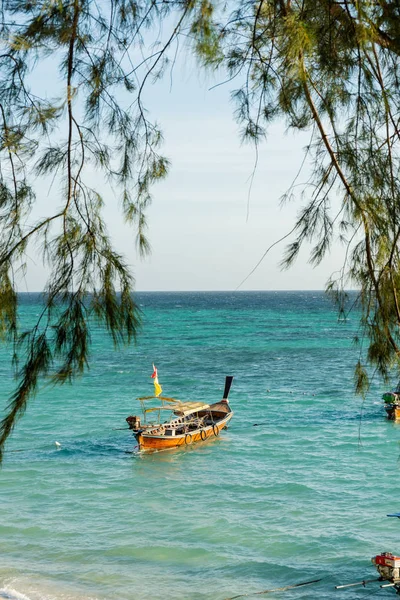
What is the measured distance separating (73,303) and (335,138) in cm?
149

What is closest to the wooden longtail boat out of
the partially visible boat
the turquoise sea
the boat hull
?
the boat hull

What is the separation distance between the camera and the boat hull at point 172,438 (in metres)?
18.6

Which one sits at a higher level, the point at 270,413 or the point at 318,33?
the point at 318,33

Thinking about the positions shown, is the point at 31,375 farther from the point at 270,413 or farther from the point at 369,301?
the point at 270,413

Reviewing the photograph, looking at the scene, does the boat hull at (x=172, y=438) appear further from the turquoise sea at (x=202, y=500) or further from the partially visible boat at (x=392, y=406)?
the partially visible boat at (x=392, y=406)

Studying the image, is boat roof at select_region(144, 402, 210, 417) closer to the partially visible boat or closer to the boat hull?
the boat hull

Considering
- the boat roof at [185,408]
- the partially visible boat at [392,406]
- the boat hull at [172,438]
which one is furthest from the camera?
the partially visible boat at [392,406]

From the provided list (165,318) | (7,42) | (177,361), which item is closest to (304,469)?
(7,42)

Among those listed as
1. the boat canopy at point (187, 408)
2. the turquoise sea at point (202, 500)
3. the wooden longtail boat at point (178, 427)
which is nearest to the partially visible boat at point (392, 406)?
the turquoise sea at point (202, 500)

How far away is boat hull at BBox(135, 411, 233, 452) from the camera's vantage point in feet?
61.2

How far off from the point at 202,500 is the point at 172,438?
14.3 ft

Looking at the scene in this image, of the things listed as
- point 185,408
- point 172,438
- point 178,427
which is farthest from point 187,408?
point 172,438

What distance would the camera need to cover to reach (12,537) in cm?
1222

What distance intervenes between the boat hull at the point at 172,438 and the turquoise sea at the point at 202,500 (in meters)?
0.29
